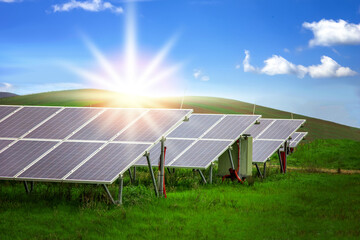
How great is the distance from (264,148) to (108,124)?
12.4 m

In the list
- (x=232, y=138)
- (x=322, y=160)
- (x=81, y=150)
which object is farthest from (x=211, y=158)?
(x=322, y=160)

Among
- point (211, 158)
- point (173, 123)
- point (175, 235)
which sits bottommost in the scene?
point (175, 235)

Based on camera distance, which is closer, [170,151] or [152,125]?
Result: [152,125]

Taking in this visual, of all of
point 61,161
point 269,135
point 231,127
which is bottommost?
point 61,161

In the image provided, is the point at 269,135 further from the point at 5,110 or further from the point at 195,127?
the point at 5,110

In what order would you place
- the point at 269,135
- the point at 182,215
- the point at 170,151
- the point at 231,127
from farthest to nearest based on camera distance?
the point at 269,135, the point at 231,127, the point at 170,151, the point at 182,215

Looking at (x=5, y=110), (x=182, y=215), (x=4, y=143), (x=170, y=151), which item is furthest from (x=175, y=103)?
(x=182, y=215)

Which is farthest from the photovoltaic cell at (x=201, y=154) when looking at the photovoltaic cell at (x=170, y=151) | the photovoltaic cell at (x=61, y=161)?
the photovoltaic cell at (x=61, y=161)

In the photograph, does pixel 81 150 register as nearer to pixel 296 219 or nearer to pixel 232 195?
pixel 232 195

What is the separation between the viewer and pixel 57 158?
1476 cm

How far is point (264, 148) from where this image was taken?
2705 centimetres

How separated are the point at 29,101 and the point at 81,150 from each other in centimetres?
5597

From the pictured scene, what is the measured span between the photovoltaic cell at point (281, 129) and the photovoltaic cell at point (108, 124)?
41.2 feet

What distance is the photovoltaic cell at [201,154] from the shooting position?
63.8ft
